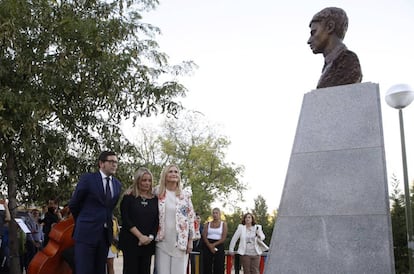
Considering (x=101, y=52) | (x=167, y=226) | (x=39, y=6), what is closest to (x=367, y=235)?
(x=167, y=226)

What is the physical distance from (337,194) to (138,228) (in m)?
2.40

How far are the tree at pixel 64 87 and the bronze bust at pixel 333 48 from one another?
427 cm

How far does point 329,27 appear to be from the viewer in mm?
6379

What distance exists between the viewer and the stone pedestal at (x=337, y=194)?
5156 mm

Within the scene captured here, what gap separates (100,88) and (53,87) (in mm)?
827

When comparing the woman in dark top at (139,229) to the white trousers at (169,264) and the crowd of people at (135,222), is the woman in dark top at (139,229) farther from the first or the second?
the white trousers at (169,264)

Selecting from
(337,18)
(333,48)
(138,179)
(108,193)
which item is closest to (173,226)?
(138,179)

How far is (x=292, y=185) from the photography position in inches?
229

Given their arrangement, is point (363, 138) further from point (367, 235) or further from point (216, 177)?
point (216, 177)

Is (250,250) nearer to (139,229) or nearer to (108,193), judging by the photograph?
(139,229)

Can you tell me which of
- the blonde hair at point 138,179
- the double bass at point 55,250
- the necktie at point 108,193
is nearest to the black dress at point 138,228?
the blonde hair at point 138,179

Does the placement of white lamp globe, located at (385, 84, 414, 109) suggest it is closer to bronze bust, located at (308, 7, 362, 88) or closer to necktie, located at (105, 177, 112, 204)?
bronze bust, located at (308, 7, 362, 88)

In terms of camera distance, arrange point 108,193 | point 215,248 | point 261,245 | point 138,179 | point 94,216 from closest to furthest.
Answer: point 94,216, point 108,193, point 138,179, point 215,248, point 261,245

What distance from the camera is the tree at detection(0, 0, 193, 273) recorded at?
29.1 ft
